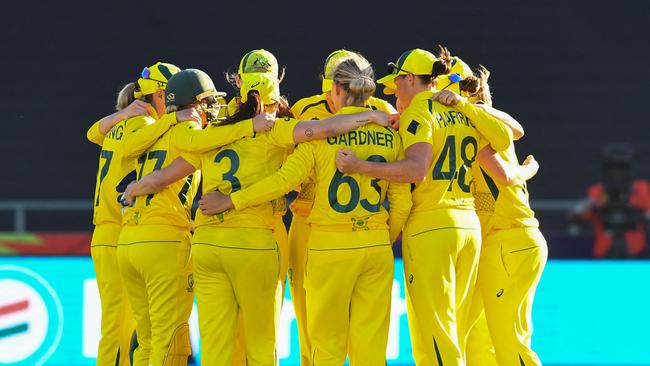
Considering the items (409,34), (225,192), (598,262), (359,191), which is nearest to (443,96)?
(359,191)

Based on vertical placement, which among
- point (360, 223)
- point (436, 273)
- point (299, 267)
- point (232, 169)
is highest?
point (232, 169)

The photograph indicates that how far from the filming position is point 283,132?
564 centimetres

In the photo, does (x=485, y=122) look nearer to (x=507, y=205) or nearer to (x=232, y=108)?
(x=507, y=205)

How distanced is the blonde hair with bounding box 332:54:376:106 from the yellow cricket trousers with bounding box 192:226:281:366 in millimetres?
820

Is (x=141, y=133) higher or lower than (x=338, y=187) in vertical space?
higher

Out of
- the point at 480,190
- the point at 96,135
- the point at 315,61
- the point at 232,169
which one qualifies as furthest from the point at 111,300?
the point at 315,61

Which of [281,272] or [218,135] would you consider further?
[281,272]

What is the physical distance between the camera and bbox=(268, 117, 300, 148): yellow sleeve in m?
5.62

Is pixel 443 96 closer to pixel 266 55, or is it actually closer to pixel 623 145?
pixel 266 55

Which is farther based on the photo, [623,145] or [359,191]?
[623,145]

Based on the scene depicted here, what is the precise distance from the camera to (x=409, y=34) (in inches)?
483

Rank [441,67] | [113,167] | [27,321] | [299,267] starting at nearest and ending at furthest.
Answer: [441,67]
[299,267]
[113,167]
[27,321]

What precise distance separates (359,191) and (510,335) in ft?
3.83

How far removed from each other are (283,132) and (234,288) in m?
0.82
